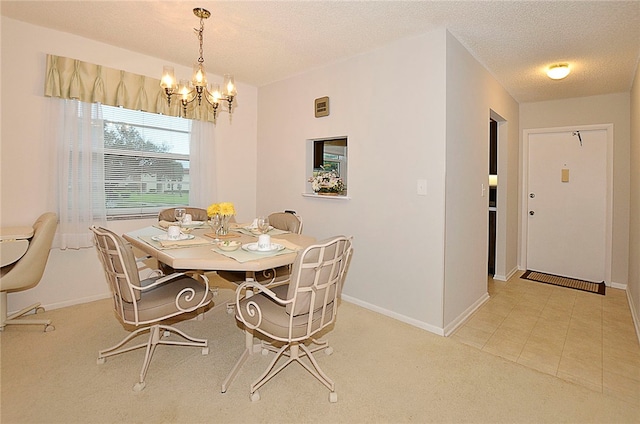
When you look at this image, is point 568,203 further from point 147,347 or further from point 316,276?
point 147,347

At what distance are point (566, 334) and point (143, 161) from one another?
4363 mm

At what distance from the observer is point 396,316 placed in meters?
3.13

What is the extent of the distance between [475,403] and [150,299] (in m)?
2.04

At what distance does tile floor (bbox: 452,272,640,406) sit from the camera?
2268 mm

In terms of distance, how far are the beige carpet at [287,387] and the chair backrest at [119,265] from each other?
21.1 inches

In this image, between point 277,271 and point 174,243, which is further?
point 277,271

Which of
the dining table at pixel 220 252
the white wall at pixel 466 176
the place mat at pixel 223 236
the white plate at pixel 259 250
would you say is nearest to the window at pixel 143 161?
the dining table at pixel 220 252

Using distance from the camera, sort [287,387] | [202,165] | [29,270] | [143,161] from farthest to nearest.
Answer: [202,165] < [143,161] < [29,270] < [287,387]

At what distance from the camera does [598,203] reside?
437 cm

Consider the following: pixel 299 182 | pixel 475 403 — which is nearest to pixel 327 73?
pixel 299 182

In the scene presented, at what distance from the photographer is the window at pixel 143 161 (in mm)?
3432

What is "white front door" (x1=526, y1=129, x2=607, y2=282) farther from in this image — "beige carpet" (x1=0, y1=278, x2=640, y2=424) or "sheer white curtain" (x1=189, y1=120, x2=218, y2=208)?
"sheer white curtain" (x1=189, y1=120, x2=218, y2=208)

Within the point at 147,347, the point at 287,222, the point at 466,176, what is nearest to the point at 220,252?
the point at 147,347

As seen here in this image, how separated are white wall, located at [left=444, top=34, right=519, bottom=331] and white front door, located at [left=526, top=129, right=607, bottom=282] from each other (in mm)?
1196
